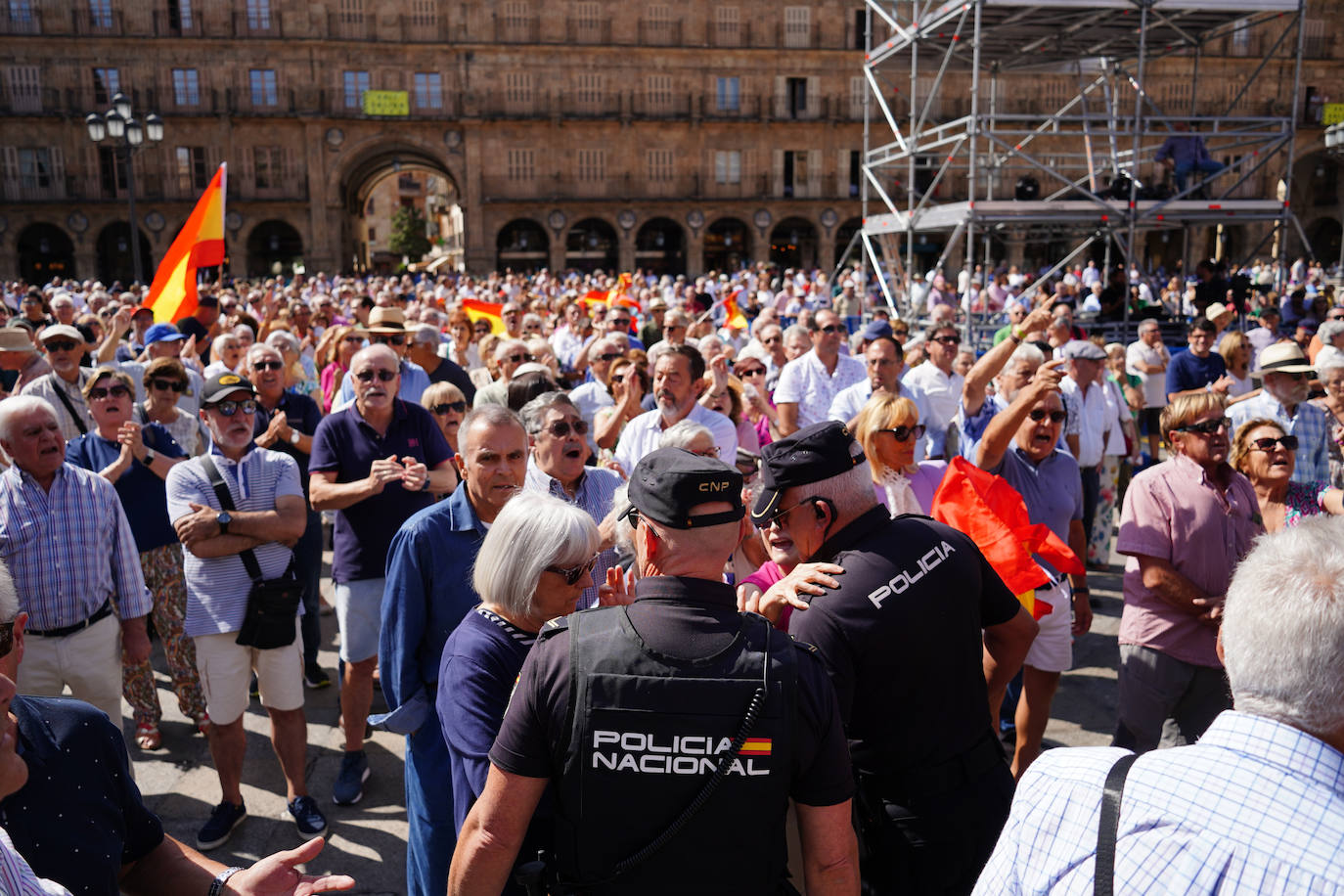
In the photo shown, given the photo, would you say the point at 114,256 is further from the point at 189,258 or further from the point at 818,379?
the point at 818,379

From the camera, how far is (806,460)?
243 centimetres

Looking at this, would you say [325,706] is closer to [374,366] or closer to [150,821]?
[374,366]

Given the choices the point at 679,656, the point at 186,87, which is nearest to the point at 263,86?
the point at 186,87

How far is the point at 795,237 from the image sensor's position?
38375 mm

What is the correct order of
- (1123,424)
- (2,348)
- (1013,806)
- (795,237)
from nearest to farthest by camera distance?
(1013,806) → (2,348) → (1123,424) → (795,237)

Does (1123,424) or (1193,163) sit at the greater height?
(1193,163)

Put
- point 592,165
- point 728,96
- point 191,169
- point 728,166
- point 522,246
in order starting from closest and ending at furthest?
1. point 191,169
2. point 592,165
3. point 728,96
4. point 728,166
5. point 522,246

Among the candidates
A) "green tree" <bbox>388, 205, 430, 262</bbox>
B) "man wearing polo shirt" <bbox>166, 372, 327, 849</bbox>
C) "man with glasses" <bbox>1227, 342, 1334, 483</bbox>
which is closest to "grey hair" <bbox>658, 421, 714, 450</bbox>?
"man wearing polo shirt" <bbox>166, 372, 327, 849</bbox>

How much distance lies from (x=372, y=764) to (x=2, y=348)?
3.64 metres

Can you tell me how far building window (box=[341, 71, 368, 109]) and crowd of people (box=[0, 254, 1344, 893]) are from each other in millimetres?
29638

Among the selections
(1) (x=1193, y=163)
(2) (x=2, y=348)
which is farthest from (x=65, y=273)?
(1) (x=1193, y=163)

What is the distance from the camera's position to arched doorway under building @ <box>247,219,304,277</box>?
36.4m

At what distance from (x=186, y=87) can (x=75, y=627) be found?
3487cm

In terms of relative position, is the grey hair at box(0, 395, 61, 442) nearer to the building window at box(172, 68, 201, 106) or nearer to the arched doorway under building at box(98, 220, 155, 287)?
the building window at box(172, 68, 201, 106)
